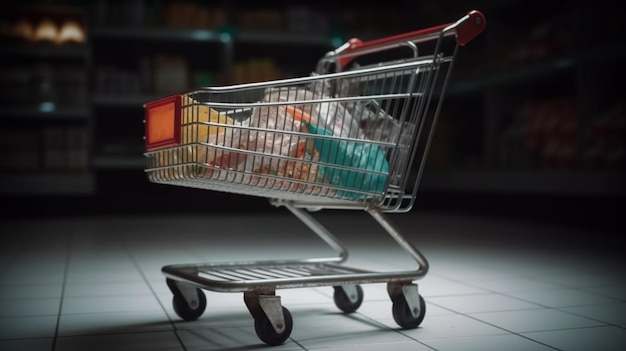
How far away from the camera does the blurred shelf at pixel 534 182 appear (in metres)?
4.49

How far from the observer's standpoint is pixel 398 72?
2.11 m

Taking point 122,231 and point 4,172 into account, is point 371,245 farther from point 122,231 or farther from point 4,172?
point 4,172

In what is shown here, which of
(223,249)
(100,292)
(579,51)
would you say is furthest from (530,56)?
(100,292)

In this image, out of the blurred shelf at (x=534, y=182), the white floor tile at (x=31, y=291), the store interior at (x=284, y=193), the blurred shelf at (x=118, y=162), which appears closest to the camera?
the store interior at (x=284, y=193)

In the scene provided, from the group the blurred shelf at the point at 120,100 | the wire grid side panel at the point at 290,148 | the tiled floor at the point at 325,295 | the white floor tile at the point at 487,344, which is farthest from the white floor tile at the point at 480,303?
the blurred shelf at the point at 120,100

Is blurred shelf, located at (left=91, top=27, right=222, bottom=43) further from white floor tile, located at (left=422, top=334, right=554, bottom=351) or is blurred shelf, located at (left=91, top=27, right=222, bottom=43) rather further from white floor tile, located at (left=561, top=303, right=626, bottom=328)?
white floor tile, located at (left=422, top=334, right=554, bottom=351)

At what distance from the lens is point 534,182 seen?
534 cm

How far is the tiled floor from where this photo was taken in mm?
1855

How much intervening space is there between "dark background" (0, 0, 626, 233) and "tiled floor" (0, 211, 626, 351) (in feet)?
3.40

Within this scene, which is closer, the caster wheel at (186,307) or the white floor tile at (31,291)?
the caster wheel at (186,307)

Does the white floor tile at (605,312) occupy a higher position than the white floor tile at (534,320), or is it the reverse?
the white floor tile at (605,312)

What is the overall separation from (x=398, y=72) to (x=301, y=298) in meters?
0.84

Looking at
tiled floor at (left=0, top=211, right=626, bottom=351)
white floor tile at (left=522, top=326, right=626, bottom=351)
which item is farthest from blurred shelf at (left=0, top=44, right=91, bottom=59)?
white floor tile at (left=522, top=326, right=626, bottom=351)

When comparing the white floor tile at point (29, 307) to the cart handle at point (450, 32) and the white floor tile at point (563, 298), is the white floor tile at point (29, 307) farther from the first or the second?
the white floor tile at point (563, 298)
